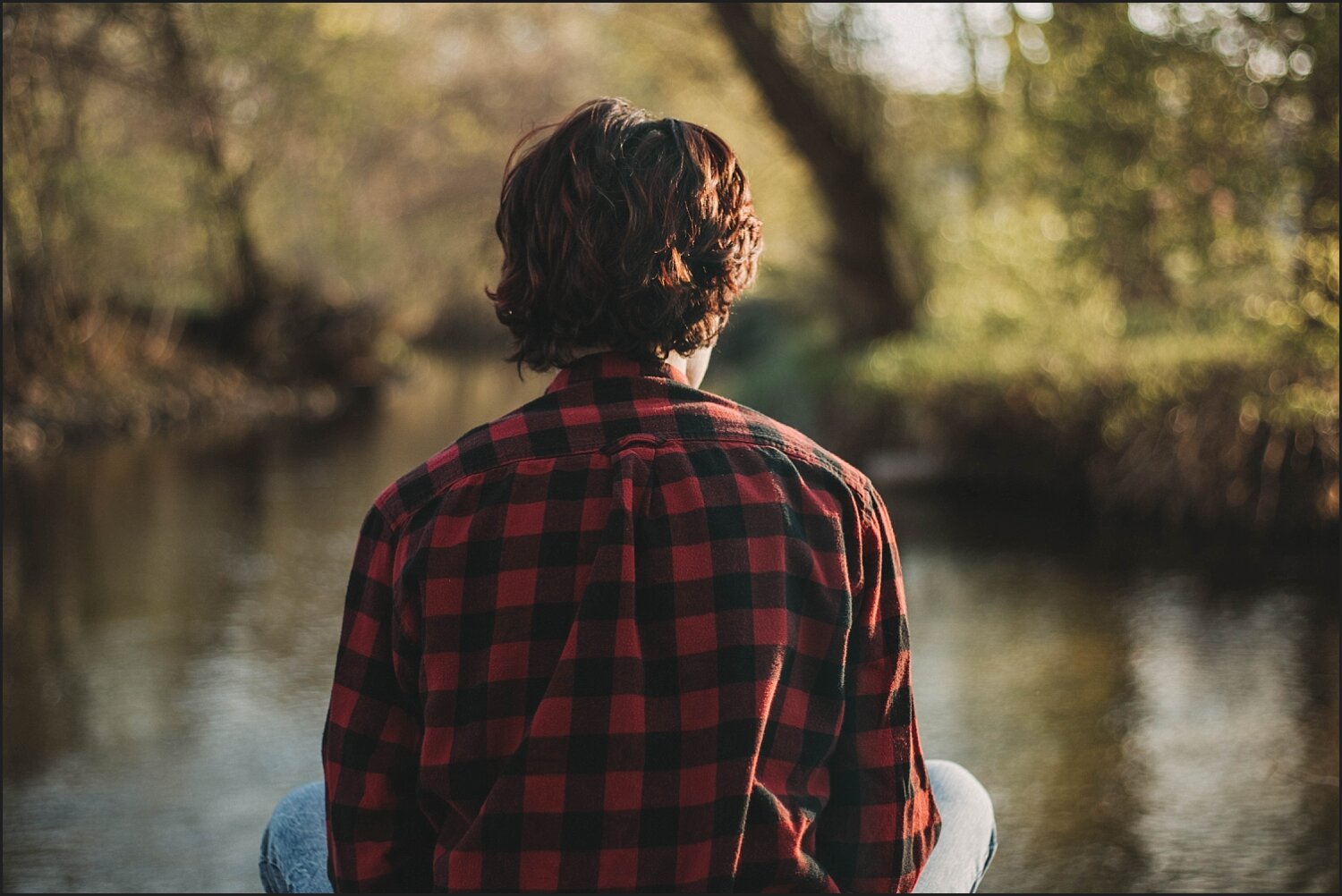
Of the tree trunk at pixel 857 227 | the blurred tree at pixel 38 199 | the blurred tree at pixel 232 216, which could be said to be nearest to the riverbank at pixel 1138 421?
the tree trunk at pixel 857 227

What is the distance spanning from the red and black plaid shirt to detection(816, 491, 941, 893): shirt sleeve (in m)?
0.04

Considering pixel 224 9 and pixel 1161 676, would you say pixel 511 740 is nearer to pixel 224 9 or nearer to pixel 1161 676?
pixel 1161 676

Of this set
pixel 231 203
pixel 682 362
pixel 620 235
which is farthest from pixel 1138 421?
pixel 231 203

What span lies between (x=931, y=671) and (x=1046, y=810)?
3.81 feet

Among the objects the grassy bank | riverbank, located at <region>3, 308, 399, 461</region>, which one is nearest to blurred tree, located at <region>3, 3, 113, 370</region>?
riverbank, located at <region>3, 308, 399, 461</region>

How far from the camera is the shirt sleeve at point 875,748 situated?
50.3 inches

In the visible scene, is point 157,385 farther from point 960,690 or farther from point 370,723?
point 370,723

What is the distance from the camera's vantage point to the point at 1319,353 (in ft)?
18.5

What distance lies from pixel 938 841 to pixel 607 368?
65 cm

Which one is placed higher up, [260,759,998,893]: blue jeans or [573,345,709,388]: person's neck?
[573,345,709,388]: person's neck

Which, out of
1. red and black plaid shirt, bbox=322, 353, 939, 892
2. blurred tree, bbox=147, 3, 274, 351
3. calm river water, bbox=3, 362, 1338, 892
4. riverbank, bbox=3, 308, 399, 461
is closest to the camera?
red and black plaid shirt, bbox=322, 353, 939, 892

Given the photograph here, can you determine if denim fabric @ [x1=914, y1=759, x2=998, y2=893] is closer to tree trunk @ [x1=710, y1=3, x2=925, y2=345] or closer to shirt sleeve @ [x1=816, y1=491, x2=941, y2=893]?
shirt sleeve @ [x1=816, y1=491, x2=941, y2=893]

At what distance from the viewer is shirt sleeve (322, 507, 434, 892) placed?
1229 millimetres

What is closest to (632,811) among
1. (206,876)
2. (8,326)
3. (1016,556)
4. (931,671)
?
(206,876)
